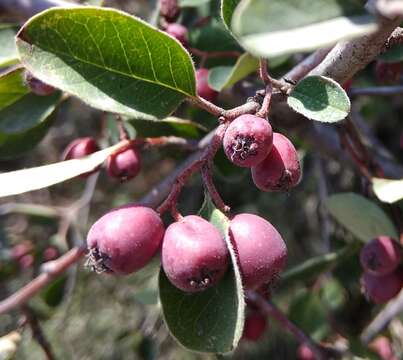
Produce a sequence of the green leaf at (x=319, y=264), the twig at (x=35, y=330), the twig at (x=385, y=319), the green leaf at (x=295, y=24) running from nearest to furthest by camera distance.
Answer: the green leaf at (x=295, y=24)
the twig at (x=35, y=330)
the green leaf at (x=319, y=264)
the twig at (x=385, y=319)

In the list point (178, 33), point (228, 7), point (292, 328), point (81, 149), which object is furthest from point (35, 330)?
point (228, 7)

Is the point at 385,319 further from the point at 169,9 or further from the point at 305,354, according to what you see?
the point at 169,9

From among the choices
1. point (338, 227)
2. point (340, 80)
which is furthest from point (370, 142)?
point (340, 80)

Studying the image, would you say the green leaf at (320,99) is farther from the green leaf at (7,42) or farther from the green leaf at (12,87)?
the green leaf at (7,42)

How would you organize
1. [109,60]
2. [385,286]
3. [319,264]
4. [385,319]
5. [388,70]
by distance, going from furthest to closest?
[385,319] → [319,264] → [388,70] → [385,286] → [109,60]

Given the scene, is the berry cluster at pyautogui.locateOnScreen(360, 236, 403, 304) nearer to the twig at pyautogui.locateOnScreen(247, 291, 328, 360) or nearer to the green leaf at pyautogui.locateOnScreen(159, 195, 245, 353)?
the twig at pyautogui.locateOnScreen(247, 291, 328, 360)

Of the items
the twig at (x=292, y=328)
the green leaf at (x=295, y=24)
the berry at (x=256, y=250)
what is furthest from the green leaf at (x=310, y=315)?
the green leaf at (x=295, y=24)
